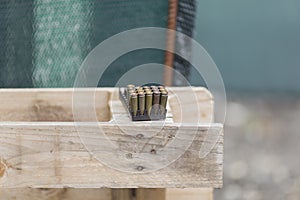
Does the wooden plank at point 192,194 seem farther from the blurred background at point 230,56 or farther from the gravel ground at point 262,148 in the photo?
the gravel ground at point 262,148

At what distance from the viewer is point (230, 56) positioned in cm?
478

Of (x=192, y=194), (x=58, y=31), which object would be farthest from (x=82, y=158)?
(x=58, y=31)

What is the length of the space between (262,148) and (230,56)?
2.30ft

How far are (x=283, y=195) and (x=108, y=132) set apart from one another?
2438 mm

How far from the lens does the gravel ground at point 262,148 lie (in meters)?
3.86

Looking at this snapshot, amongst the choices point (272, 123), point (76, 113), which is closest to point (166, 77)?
point (76, 113)

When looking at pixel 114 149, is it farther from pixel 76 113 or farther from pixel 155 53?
pixel 155 53

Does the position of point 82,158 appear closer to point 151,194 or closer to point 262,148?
point 151,194

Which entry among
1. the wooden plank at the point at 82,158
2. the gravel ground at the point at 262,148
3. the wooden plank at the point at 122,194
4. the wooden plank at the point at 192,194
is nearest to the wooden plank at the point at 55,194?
the wooden plank at the point at 122,194

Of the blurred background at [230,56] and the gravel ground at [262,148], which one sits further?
the gravel ground at [262,148]

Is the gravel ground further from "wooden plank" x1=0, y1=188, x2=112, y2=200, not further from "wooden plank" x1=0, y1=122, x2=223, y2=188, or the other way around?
"wooden plank" x1=0, y1=122, x2=223, y2=188

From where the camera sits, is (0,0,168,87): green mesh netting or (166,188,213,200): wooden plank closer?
(166,188,213,200): wooden plank

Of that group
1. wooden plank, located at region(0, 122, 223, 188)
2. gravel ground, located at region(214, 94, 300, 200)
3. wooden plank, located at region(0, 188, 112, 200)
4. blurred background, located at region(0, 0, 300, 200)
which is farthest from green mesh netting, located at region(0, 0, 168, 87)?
gravel ground, located at region(214, 94, 300, 200)

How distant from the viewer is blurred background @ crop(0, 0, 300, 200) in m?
2.19
